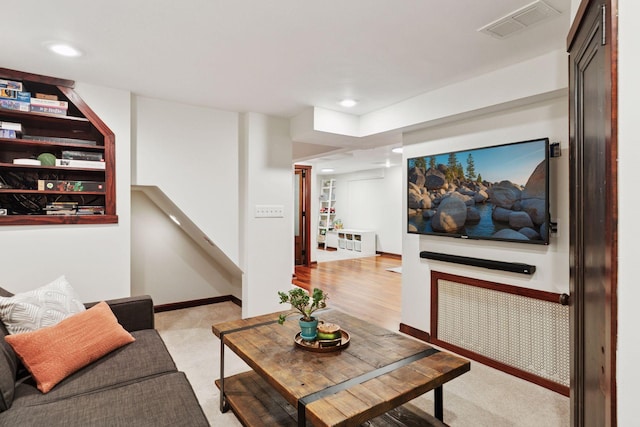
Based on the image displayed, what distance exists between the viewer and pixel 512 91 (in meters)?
2.46

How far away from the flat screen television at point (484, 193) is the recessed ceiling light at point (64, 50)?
2.79 metres

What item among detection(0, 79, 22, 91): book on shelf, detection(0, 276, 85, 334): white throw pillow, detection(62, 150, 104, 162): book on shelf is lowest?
detection(0, 276, 85, 334): white throw pillow

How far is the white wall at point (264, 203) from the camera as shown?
3740mm

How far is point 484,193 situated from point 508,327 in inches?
41.8

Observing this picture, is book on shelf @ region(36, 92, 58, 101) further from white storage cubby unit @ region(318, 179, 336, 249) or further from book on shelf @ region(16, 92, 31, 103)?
white storage cubby unit @ region(318, 179, 336, 249)

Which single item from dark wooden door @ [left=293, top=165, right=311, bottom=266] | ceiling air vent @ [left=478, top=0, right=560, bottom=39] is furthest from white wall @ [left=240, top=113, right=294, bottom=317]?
dark wooden door @ [left=293, top=165, right=311, bottom=266]

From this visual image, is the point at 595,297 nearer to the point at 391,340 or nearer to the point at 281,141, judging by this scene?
the point at 391,340

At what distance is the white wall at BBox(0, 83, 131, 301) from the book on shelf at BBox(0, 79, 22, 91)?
0.37 m

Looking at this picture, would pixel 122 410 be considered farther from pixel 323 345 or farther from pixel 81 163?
pixel 81 163

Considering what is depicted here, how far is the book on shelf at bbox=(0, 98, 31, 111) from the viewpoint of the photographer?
2.57 meters

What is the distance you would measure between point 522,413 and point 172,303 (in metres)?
3.80

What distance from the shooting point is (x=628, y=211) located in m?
0.76

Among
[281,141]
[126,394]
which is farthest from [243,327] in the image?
[281,141]

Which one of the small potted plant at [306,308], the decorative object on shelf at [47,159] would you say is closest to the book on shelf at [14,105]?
the decorative object on shelf at [47,159]
